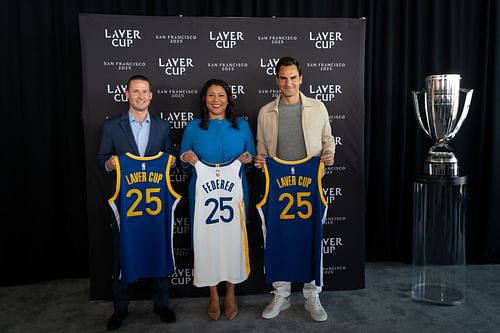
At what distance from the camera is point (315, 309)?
252 centimetres

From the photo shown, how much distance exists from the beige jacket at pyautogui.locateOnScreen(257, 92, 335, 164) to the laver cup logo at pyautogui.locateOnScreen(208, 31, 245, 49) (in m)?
0.60

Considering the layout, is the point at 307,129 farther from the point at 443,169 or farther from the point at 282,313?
the point at 282,313

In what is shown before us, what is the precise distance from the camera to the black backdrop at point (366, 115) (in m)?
3.17

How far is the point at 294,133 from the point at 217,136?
49 centimetres

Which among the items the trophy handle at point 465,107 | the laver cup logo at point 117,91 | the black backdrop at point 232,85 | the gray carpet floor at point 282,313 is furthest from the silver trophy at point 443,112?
the laver cup logo at point 117,91

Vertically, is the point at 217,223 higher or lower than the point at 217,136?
lower

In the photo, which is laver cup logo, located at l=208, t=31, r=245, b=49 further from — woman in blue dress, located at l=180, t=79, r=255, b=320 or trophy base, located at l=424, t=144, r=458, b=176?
trophy base, located at l=424, t=144, r=458, b=176

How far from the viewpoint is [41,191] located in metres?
3.24

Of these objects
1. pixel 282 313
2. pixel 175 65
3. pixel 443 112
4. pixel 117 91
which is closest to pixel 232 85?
pixel 175 65

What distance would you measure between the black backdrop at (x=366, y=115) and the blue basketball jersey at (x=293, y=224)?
1.30m

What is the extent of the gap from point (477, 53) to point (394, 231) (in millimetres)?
1740

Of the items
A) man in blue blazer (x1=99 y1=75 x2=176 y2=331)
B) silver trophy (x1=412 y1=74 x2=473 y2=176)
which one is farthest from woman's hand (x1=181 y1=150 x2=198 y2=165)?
silver trophy (x1=412 y1=74 x2=473 y2=176)

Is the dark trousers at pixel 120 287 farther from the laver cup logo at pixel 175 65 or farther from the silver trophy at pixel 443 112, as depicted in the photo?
the silver trophy at pixel 443 112

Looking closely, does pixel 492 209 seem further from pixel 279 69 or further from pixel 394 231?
pixel 279 69
